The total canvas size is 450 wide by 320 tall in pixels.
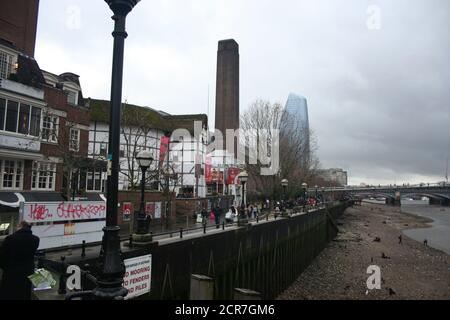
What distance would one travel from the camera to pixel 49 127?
27.3 metres

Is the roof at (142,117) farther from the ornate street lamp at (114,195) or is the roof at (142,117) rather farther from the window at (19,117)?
the ornate street lamp at (114,195)

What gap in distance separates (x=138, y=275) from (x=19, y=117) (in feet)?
63.0

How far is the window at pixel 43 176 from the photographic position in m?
26.3

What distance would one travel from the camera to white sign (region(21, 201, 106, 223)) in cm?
991

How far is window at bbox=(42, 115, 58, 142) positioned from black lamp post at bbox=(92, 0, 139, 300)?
2141 centimetres

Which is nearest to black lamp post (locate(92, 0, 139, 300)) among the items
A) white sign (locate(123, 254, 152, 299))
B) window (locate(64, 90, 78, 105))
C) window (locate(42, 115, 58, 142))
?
white sign (locate(123, 254, 152, 299))

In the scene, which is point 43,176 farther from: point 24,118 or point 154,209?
point 154,209

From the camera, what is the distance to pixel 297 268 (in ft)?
89.0

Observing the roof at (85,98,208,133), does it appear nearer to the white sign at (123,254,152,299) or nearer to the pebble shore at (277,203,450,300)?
the pebble shore at (277,203,450,300)

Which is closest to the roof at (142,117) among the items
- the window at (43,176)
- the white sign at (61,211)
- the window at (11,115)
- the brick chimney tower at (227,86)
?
the window at (43,176)

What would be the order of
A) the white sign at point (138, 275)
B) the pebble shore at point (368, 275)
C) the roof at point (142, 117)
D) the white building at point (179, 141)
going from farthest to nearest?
1. the white building at point (179, 141)
2. the roof at point (142, 117)
3. the pebble shore at point (368, 275)
4. the white sign at point (138, 275)

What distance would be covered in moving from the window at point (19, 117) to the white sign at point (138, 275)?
59.8ft
